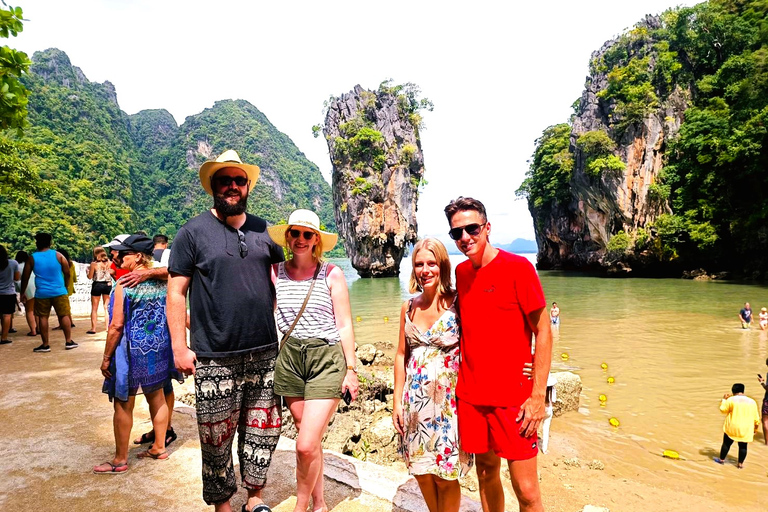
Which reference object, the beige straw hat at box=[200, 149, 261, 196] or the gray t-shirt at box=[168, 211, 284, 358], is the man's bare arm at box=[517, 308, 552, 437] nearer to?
the gray t-shirt at box=[168, 211, 284, 358]

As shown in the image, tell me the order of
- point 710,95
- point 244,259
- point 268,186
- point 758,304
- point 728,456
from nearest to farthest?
point 244,259 → point 728,456 → point 758,304 → point 710,95 → point 268,186

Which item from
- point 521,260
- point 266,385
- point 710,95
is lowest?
point 266,385

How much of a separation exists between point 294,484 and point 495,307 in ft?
6.85

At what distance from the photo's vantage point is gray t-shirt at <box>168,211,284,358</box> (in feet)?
7.94

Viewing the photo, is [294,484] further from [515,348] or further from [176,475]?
[515,348]

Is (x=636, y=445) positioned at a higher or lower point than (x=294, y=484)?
lower

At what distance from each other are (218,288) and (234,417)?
2.60ft

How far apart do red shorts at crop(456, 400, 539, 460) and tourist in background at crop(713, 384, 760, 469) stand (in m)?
5.13

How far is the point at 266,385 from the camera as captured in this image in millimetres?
2652

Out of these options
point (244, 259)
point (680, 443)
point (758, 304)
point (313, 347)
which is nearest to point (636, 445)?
point (680, 443)

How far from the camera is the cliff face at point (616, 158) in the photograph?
105ft

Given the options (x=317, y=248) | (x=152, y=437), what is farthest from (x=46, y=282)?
(x=317, y=248)

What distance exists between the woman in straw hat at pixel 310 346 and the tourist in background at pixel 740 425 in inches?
227

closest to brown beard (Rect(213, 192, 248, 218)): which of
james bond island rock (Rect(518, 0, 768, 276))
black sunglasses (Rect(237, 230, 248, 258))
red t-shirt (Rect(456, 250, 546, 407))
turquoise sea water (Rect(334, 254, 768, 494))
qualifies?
black sunglasses (Rect(237, 230, 248, 258))
